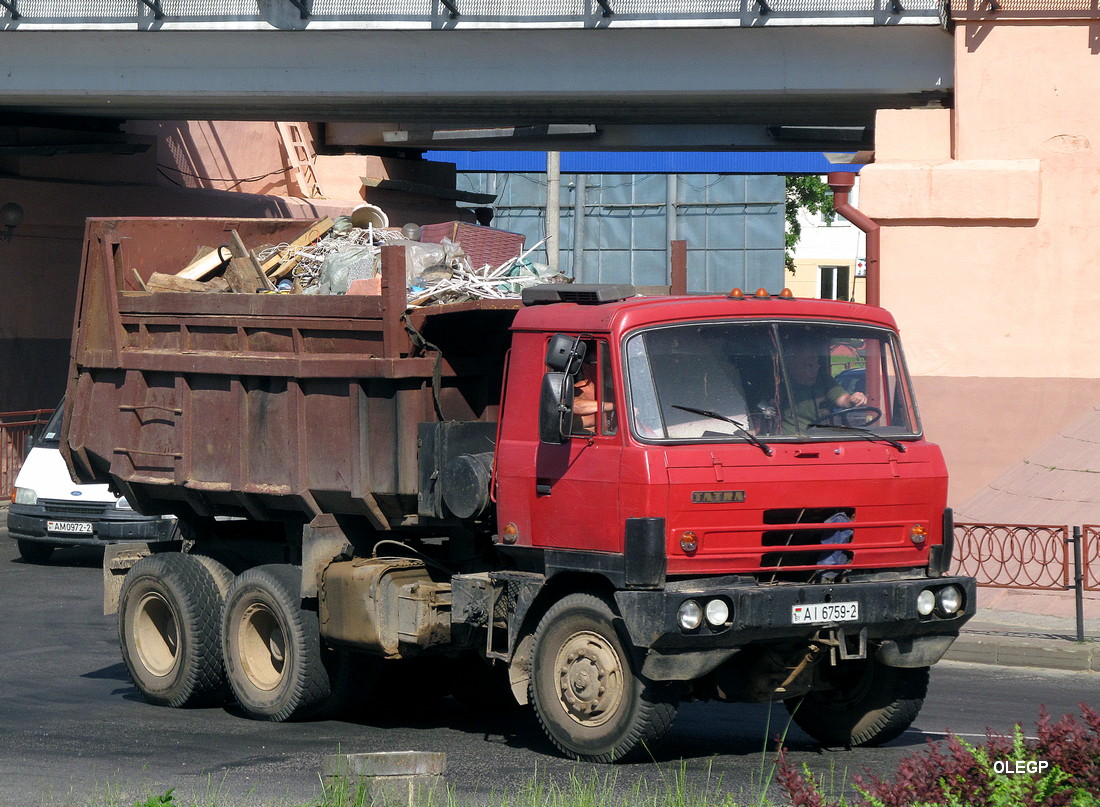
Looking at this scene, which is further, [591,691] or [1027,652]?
[1027,652]

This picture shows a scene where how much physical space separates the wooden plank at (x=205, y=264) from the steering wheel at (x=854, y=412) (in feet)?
14.7

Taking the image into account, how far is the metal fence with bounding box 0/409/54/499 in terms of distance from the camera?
21141 millimetres

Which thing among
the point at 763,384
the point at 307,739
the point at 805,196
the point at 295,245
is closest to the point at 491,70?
the point at 295,245

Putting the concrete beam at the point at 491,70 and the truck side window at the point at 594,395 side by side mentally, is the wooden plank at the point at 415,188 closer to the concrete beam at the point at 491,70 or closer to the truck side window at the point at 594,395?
the concrete beam at the point at 491,70

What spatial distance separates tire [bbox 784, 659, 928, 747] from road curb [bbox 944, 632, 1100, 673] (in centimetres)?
361

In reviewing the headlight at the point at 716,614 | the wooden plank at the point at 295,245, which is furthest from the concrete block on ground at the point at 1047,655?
the wooden plank at the point at 295,245

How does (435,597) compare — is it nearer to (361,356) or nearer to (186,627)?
(361,356)

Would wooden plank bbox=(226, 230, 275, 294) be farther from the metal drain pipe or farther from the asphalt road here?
the metal drain pipe

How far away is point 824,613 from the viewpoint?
7.20m

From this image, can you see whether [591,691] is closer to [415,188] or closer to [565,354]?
[565,354]

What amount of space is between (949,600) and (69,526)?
10.5m

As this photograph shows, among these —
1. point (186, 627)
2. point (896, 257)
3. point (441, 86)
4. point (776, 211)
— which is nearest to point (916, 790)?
point (186, 627)

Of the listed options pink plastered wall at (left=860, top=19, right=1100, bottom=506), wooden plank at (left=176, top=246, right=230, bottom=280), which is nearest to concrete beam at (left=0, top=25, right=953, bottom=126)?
pink plastered wall at (left=860, top=19, right=1100, bottom=506)

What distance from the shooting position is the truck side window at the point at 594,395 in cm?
741
